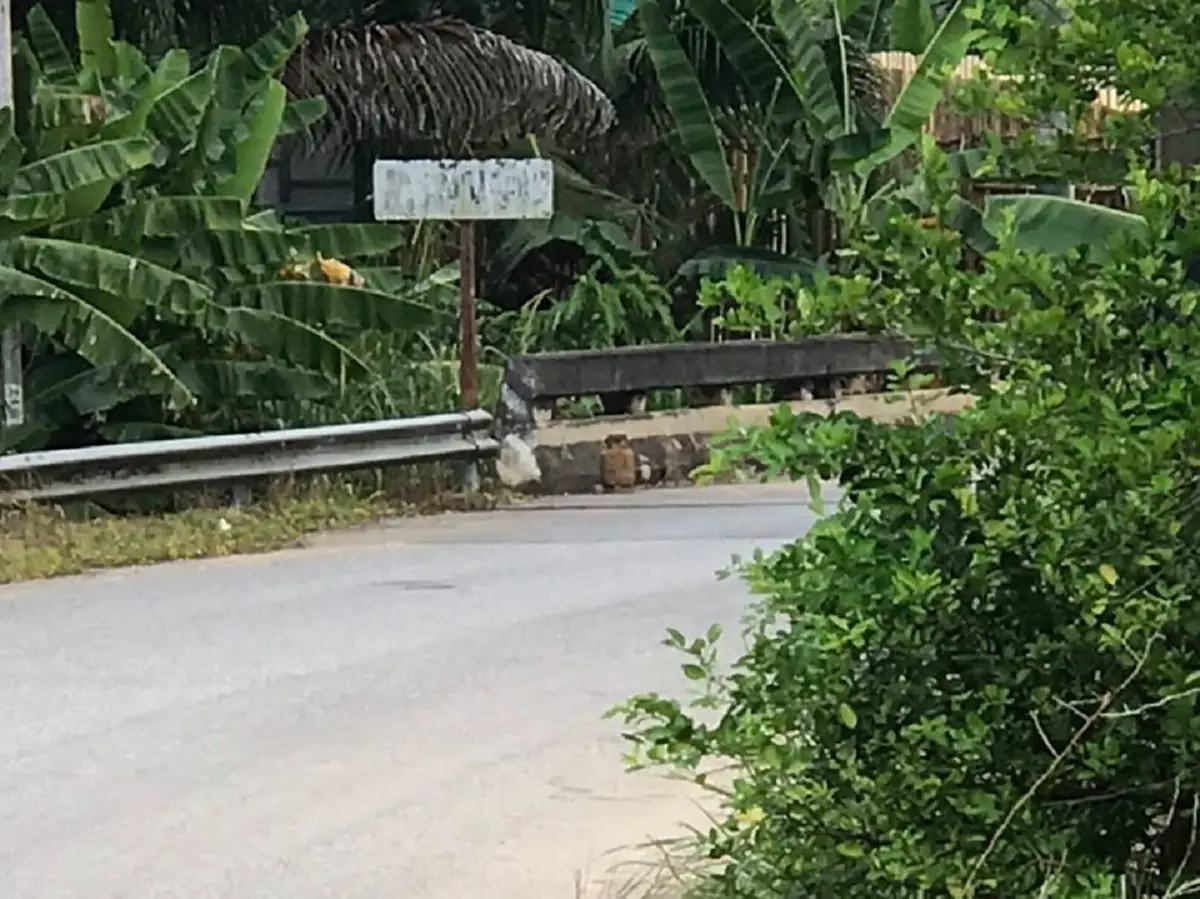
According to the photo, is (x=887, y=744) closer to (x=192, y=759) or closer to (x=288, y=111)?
(x=192, y=759)

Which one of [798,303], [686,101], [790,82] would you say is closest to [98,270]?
[686,101]

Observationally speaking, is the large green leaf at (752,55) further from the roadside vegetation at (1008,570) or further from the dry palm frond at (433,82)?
the roadside vegetation at (1008,570)

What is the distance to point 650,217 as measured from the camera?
2139 cm

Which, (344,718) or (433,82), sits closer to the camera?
(344,718)

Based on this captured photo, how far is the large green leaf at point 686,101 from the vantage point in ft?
59.9

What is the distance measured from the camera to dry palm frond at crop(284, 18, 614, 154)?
19094 mm

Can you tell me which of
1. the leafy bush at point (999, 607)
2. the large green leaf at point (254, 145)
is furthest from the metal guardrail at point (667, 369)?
the leafy bush at point (999, 607)

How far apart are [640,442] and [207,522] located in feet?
13.0

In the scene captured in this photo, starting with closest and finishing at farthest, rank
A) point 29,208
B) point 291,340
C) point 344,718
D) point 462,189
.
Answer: point 344,718 < point 29,208 < point 291,340 < point 462,189

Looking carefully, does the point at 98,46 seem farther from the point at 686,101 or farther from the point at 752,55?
the point at 752,55

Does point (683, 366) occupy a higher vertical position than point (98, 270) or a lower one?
lower

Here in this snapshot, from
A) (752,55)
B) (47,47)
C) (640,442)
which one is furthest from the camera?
(752,55)

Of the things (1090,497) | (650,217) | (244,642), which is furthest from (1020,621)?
(650,217)

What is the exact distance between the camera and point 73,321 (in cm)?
1244
